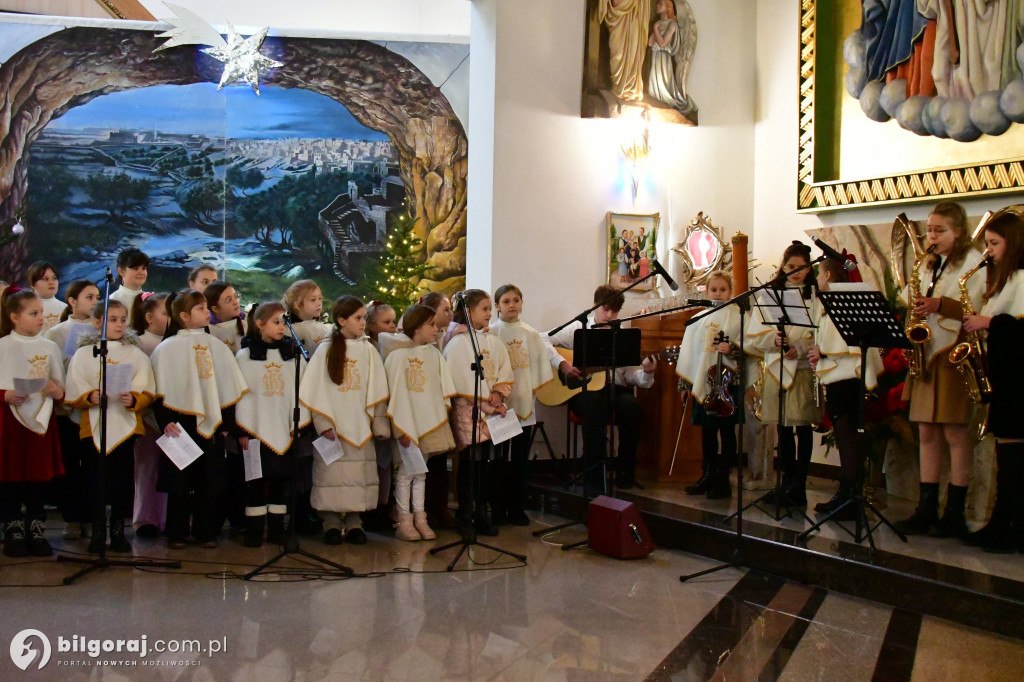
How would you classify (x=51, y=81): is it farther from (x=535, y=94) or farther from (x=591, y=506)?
(x=591, y=506)

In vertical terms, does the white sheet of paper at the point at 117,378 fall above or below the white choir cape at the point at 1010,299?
below

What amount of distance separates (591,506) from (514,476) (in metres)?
0.98

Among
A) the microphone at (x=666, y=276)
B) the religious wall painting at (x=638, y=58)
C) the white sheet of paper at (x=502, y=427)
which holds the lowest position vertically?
the white sheet of paper at (x=502, y=427)

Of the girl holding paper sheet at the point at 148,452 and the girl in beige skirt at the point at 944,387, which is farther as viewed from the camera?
the girl holding paper sheet at the point at 148,452

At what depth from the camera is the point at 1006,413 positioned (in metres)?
5.36

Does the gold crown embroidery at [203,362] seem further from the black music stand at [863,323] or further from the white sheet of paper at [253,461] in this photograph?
the black music stand at [863,323]

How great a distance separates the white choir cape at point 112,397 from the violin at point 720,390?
3.81 metres

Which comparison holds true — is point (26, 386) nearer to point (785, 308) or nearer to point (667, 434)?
point (785, 308)

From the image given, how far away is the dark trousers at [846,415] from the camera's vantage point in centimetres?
620

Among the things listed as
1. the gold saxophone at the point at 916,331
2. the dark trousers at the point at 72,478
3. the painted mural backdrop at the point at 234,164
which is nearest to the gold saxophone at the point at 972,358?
the gold saxophone at the point at 916,331

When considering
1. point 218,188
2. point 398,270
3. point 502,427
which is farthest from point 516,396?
point 218,188

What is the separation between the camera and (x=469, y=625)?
455 cm

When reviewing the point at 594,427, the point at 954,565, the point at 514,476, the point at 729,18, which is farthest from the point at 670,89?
the point at 954,565

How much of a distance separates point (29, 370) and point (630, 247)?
5523 mm
